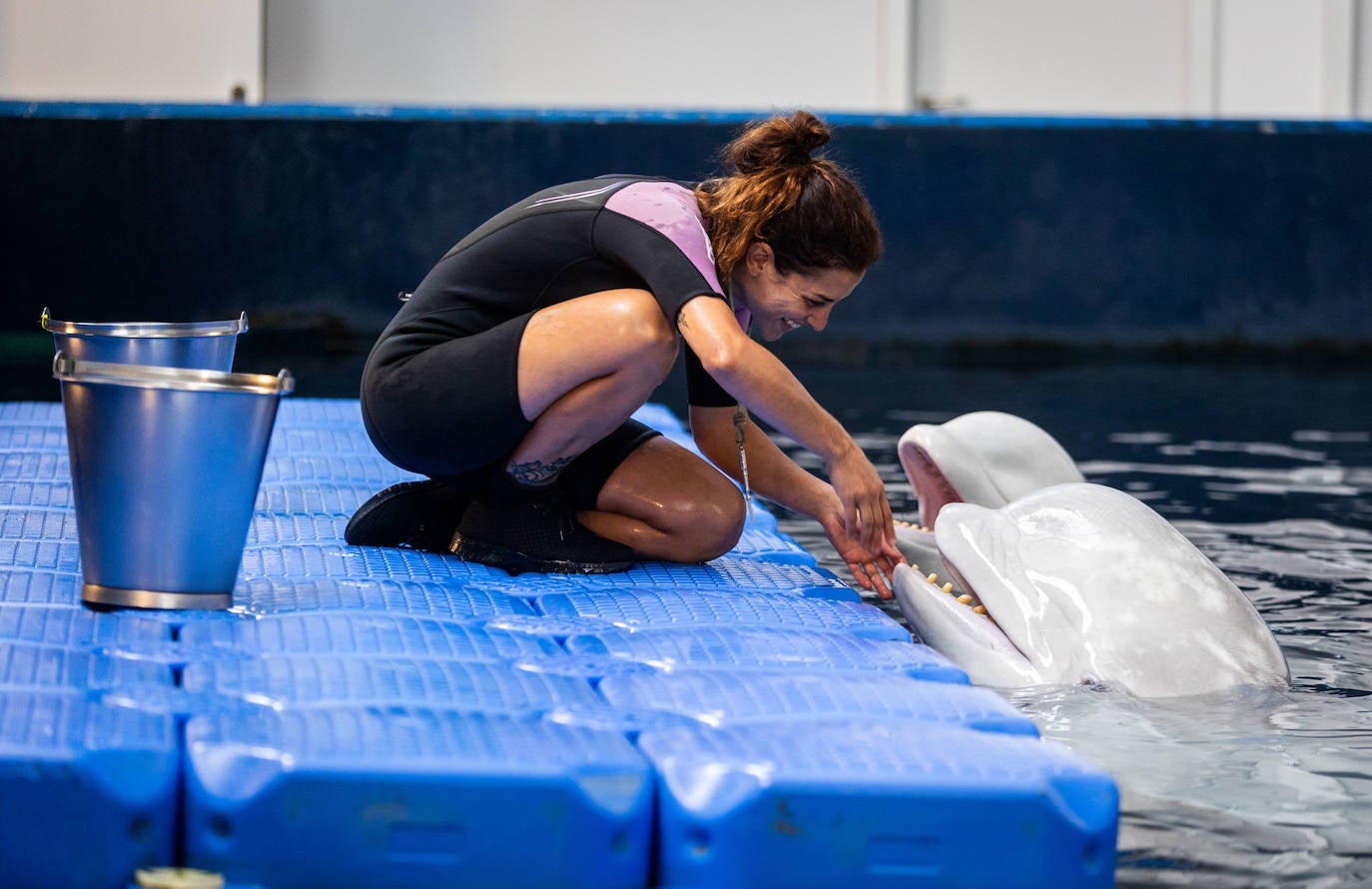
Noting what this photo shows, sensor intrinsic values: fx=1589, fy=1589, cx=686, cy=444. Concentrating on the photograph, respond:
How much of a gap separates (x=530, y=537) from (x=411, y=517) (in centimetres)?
25

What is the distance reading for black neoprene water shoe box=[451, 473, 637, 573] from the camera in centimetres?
294

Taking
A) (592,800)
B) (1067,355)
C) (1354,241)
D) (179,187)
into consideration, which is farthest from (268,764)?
(1354,241)

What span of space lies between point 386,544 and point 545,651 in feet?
2.57

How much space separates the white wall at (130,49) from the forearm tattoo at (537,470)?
6922mm

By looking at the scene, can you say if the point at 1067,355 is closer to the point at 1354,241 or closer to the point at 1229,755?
the point at 1354,241

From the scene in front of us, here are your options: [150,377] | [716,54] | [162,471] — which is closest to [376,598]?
[162,471]

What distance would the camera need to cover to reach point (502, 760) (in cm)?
182

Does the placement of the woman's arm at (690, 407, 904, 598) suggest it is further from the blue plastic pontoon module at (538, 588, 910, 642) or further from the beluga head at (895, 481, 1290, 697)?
the blue plastic pontoon module at (538, 588, 910, 642)

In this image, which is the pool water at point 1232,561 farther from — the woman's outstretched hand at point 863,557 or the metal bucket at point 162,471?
the metal bucket at point 162,471

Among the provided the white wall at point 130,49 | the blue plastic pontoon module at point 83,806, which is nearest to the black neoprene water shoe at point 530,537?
the blue plastic pontoon module at point 83,806

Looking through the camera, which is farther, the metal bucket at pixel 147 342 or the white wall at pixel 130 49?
the white wall at pixel 130 49

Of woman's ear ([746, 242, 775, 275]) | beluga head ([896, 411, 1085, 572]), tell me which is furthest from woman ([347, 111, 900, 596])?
beluga head ([896, 411, 1085, 572])

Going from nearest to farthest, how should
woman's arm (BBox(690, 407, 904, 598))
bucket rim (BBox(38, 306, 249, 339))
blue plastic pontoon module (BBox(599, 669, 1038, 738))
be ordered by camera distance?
blue plastic pontoon module (BBox(599, 669, 1038, 738)), woman's arm (BBox(690, 407, 904, 598)), bucket rim (BBox(38, 306, 249, 339))

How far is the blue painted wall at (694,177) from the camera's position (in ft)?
27.0
